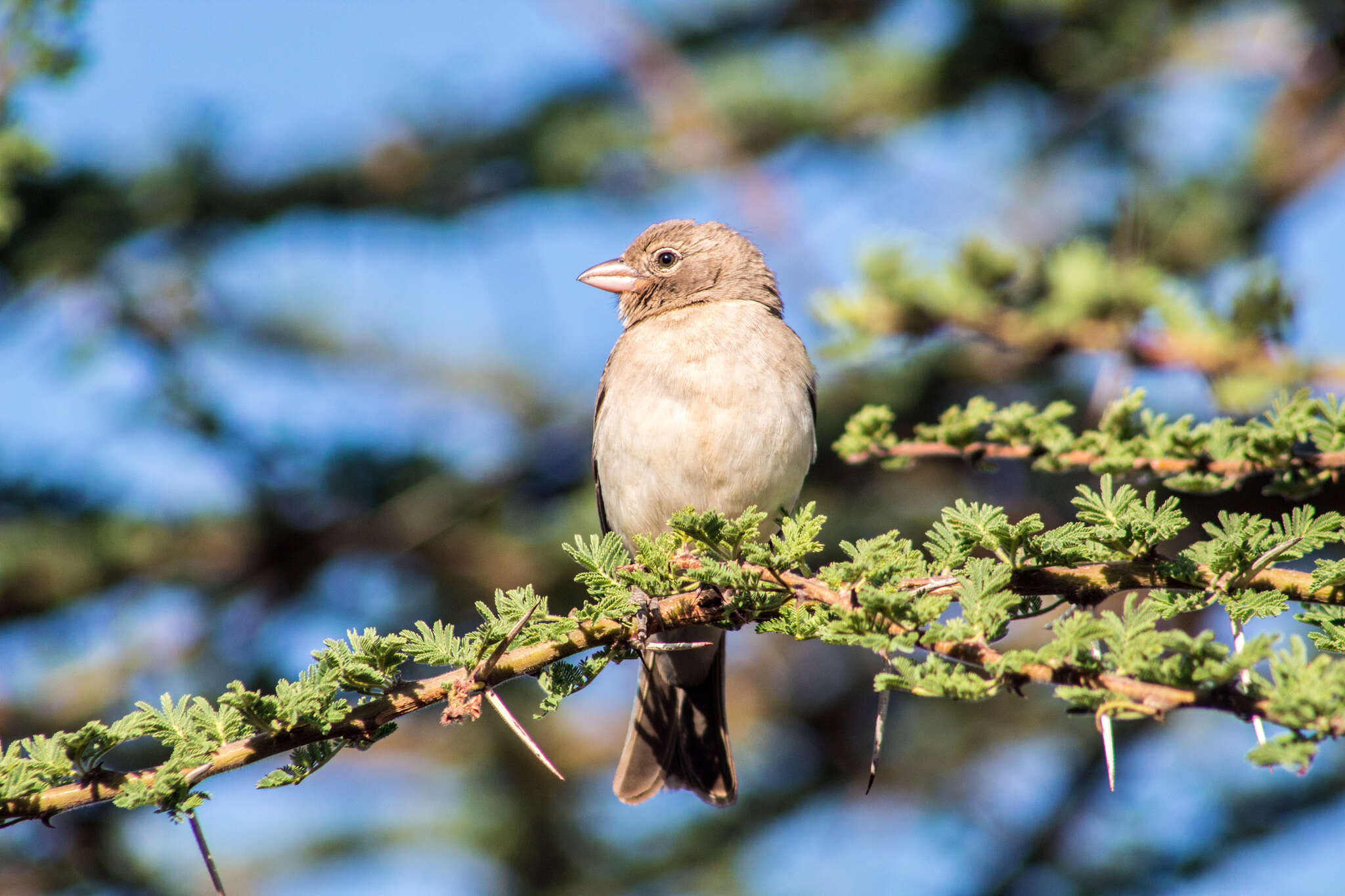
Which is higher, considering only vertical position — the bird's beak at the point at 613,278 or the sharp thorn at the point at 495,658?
the bird's beak at the point at 613,278

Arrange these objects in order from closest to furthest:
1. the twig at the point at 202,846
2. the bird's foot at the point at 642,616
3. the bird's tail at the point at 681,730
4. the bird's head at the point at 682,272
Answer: the twig at the point at 202,846
the bird's foot at the point at 642,616
the bird's tail at the point at 681,730
the bird's head at the point at 682,272

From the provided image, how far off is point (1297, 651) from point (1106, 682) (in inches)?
10.8

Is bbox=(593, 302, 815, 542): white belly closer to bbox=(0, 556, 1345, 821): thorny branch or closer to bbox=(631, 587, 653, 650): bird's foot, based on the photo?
bbox=(631, 587, 653, 650): bird's foot

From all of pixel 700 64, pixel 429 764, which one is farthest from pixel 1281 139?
pixel 429 764

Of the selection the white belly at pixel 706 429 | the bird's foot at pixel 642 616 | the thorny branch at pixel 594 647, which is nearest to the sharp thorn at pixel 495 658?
the thorny branch at pixel 594 647

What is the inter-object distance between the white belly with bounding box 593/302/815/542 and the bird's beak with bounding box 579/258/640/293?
35.9 inches

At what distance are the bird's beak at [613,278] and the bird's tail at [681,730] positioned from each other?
171 cm

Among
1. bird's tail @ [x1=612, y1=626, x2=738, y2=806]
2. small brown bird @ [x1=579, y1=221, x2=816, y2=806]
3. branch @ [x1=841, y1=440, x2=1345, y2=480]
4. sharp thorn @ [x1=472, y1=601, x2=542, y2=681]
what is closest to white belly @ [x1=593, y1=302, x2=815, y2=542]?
small brown bird @ [x1=579, y1=221, x2=816, y2=806]

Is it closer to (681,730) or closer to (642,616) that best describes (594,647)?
(642,616)

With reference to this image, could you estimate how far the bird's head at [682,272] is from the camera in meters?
5.42

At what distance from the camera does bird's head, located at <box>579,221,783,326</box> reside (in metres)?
5.42

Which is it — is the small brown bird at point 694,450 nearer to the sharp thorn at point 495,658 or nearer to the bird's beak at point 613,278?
the bird's beak at point 613,278

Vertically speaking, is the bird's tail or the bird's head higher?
the bird's head

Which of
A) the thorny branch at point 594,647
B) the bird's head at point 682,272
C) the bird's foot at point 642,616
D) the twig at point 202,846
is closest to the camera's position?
the thorny branch at point 594,647
